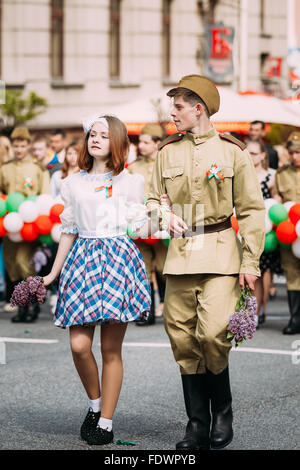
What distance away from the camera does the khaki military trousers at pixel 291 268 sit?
1026cm

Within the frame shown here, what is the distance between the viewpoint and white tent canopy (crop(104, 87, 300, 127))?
1830 centimetres

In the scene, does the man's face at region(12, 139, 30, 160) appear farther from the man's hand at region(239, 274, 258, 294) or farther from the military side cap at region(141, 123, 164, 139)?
the man's hand at region(239, 274, 258, 294)

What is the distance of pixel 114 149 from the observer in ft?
19.5

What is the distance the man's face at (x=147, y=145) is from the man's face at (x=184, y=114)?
517 centimetres

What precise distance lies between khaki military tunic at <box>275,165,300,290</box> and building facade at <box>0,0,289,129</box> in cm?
1621

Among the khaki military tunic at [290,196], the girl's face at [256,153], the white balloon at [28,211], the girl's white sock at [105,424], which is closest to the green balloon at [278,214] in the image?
the khaki military tunic at [290,196]

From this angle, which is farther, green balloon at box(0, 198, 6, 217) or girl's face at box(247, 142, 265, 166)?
green balloon at box(0, 198, 6, 217)

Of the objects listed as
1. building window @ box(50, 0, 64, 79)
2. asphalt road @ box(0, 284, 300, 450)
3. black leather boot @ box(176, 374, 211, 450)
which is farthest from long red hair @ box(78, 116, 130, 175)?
building window @ box(50, 0, 64, 79)

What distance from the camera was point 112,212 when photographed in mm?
5914

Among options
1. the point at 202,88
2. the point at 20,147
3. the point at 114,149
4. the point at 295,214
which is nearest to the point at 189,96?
the point at 202,88
